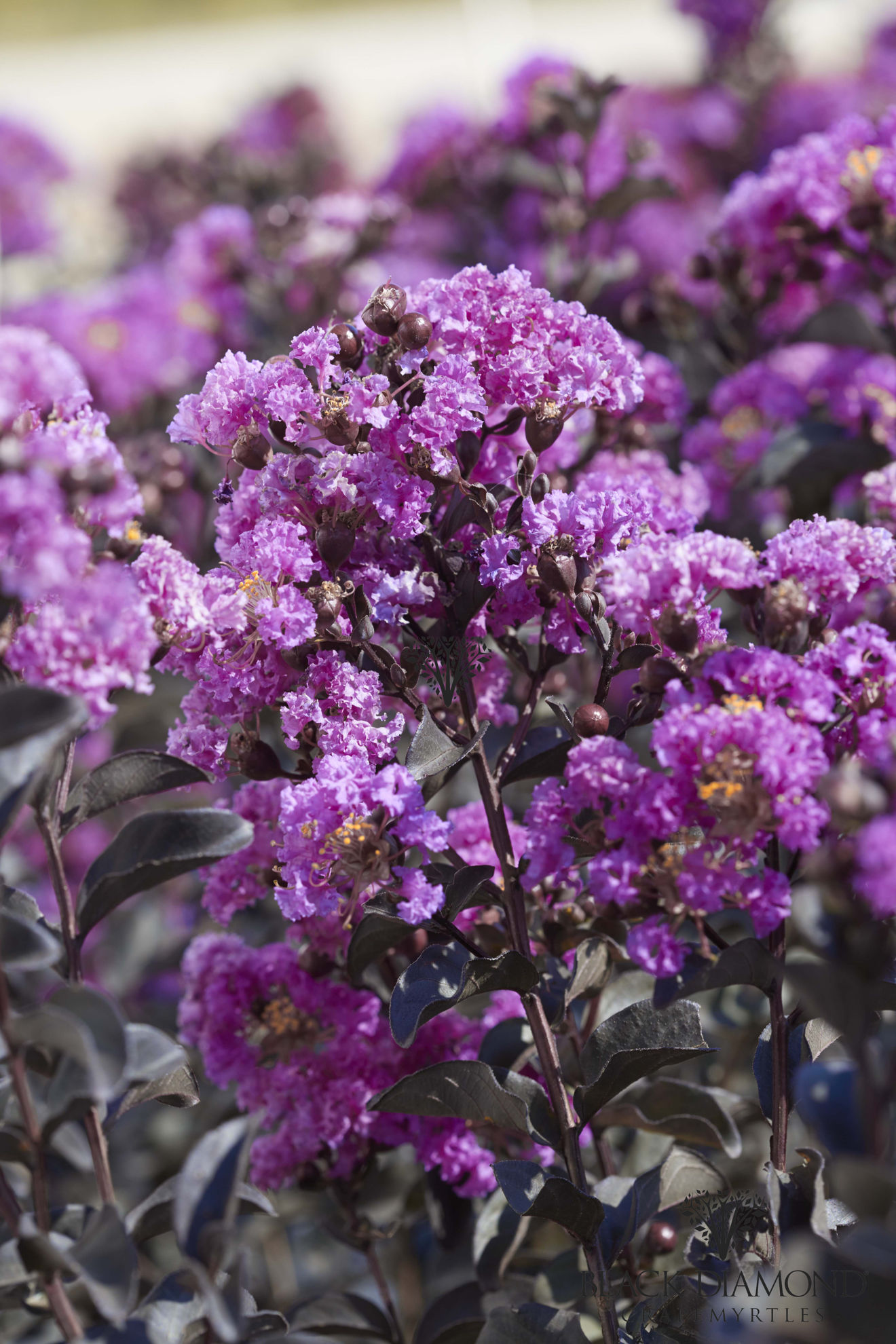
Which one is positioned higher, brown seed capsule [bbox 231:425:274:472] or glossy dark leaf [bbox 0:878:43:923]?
brown seed capsule [bbox 231:425:274:472]

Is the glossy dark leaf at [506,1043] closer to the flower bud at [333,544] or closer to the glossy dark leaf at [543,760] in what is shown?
the glossy dark leaf at [543,760]

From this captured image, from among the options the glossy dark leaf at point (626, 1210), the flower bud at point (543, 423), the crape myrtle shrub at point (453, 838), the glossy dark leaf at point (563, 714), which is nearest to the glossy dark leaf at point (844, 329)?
the crape myrtle shrub at point (453, 838)

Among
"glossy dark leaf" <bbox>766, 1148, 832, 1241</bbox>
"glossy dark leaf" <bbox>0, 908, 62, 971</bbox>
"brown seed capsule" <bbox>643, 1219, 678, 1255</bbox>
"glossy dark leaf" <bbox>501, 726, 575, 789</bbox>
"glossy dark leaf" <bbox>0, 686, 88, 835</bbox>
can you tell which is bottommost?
"brown seed capsule" <bbox>643, 1219, 678, 1255</bbox>

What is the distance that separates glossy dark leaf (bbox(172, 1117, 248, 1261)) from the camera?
0.94 m

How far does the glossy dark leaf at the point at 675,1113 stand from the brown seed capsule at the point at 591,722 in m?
0.43

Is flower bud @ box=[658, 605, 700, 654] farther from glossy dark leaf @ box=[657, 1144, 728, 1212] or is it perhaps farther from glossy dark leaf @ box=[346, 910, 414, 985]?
glossy dark leaf @ box=[657, 1144, 728, 1212]

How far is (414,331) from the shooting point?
1209mm

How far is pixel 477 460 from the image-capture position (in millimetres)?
1308

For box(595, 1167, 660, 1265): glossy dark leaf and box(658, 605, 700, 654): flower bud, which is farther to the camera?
box(595, 1167, 660, 1265): glossy dark leaf

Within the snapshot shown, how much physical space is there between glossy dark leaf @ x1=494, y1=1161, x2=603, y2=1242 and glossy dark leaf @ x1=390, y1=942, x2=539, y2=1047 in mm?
150

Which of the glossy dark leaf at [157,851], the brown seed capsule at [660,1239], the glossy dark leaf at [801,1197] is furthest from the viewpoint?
the brown seed capsule at [660,1239]

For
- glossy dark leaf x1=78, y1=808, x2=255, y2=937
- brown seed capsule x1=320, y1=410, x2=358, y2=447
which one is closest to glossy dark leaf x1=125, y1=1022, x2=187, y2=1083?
glossy dark leaf x1=78, y1=808, x2=255, y2=937

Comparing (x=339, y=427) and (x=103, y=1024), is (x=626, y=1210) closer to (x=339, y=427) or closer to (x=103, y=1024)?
(x=103, y=1024)

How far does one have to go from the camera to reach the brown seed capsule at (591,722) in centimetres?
114
